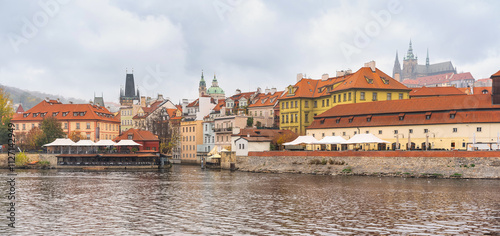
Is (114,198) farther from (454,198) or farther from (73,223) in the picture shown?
(454,198)

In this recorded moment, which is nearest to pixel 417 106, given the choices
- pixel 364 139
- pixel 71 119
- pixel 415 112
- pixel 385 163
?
pixel 415 112

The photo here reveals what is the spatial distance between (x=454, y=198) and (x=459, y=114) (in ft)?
111

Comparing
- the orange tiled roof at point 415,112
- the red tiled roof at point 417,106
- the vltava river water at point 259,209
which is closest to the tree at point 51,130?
the orange tiled roof at point 415,112

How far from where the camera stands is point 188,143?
12988 cm

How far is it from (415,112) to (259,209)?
47.3m

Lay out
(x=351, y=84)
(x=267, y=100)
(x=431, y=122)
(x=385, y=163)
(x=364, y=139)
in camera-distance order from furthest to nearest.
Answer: (x=267, y=100) < (x=351, y=84) < (x=431, y=122) < (x=364, y=139) < (x=385, y=163)

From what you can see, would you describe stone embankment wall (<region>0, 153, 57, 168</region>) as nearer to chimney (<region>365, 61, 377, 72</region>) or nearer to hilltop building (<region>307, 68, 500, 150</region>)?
hilltop building (<region>307, 68, 500, 150</region>)

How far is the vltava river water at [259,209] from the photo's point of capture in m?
28.1

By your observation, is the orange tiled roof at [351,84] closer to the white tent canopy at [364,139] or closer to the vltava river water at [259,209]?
the white tent canopy at [364,139]

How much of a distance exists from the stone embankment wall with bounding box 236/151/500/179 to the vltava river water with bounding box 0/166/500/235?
707 centimetres

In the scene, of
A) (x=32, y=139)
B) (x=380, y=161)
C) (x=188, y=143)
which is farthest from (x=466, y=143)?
(x=32, y=139)

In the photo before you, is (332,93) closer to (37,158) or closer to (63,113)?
(37,158)

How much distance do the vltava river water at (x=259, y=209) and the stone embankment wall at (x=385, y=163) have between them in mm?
7073

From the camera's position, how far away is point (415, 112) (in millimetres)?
76875
